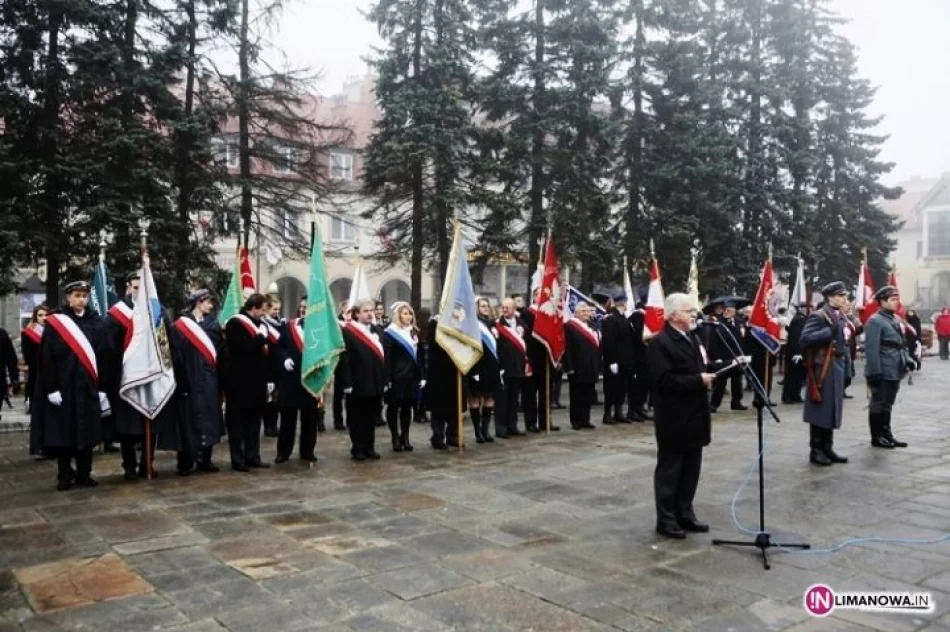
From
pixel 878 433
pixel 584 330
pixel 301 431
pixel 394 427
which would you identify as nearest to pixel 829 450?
pixel 878 433

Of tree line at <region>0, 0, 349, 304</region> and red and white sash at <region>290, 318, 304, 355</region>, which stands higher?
tree line at <region>0, 0, 349, 304</region>

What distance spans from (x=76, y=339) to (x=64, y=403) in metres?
0.65

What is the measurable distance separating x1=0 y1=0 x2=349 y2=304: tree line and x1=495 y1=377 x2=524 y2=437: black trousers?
8.83 meters

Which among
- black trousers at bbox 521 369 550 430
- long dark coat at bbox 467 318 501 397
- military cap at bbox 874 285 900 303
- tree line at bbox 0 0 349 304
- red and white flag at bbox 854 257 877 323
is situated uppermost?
tree line at bbox 0 0 349 304

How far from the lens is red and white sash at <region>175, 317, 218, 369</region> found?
8945 millimetres

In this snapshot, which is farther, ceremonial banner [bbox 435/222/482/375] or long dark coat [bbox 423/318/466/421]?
long dark coat [bbox 423/318/466/421]

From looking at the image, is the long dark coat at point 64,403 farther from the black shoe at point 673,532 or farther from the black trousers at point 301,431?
the black shoe at point 673,532

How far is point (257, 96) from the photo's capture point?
20.4 metres

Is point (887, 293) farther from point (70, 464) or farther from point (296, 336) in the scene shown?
point (70, 464)

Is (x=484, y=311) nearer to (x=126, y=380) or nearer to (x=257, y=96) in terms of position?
(x=126, y=380)

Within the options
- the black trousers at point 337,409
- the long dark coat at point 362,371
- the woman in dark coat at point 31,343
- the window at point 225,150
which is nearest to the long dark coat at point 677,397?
the long dark coat at point 362,371

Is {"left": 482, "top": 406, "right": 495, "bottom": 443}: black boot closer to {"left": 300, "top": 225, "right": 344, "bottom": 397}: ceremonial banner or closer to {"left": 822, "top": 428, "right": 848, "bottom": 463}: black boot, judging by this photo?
{"left": 300, "top": 225, "right": 344, "bottom": 397}: ceremonial banner

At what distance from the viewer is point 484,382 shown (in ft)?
36.0

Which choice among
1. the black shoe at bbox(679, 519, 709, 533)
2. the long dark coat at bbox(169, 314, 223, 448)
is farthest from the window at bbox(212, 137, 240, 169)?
the black shoe at bbox(679, 519, 709, 533)
